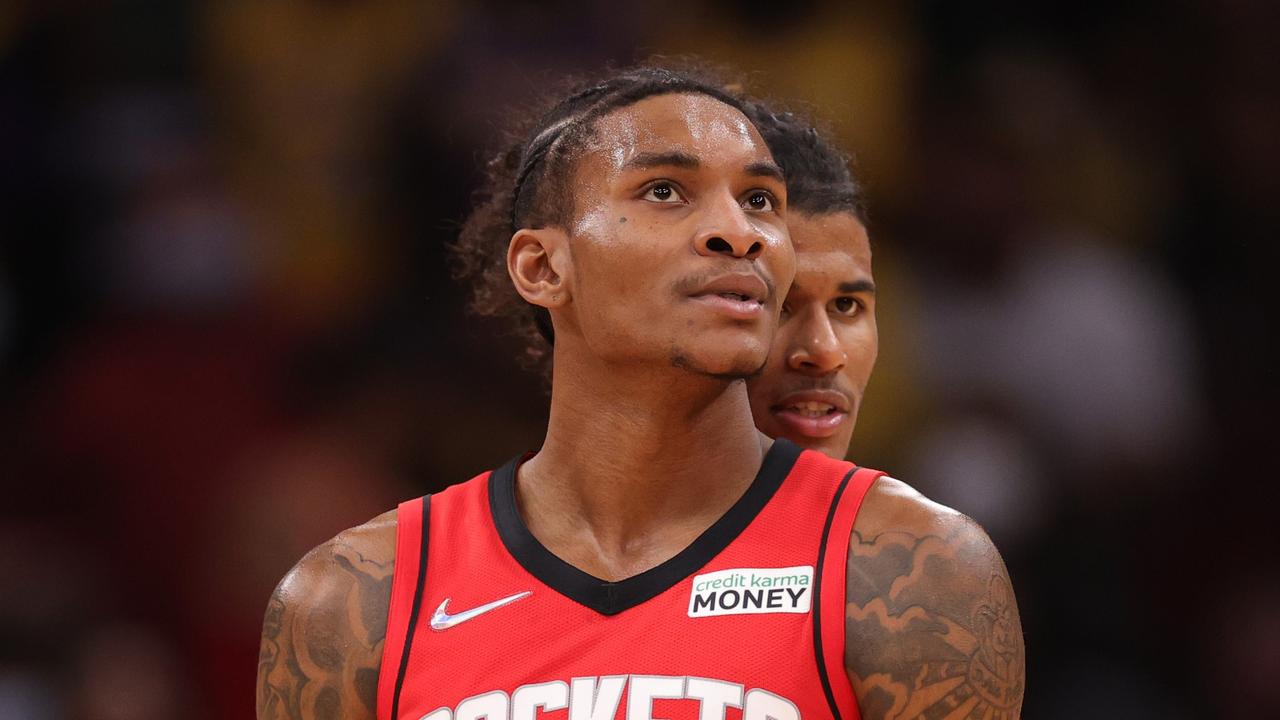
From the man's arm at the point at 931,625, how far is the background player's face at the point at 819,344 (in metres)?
0.78

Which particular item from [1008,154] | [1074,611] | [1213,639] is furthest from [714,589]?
[1008,154]

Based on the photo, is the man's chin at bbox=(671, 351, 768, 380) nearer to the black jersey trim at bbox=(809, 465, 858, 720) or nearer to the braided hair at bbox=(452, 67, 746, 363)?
the black jersey trim at bbox=(809, 465, 858, 720)

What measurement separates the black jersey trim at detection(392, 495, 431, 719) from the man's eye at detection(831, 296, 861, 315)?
110 cm

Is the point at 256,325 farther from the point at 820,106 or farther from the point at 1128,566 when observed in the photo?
the point at 1128,566

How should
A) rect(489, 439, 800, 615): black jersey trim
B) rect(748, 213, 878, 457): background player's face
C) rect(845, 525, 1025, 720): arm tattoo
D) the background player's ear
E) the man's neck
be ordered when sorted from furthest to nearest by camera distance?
rect(748, 213, 878, 457): background player's face → the background player's ear → the man's neck → rect(489, 439, 800, 615): black jersey trim → rect(845, 525, 1025, 720): arm tattoo

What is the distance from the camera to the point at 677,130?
9.87ft

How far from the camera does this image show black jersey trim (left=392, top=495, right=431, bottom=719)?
2.85 metres

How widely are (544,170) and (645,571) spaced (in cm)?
88

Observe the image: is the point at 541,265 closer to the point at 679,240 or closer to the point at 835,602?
the point at 679,240

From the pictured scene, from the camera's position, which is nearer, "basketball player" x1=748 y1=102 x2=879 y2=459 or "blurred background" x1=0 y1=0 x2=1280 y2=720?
"basketball player" x1=748 y1=102 x2=879 y2=459

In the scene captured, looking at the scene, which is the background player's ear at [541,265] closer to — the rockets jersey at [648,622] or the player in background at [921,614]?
the rockets jersey at [648,622]

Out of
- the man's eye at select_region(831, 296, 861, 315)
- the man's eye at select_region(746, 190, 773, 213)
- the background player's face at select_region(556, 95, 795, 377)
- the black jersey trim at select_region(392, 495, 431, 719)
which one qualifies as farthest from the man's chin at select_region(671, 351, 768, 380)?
the man's eye at select_region(831, 296, 861, 315)

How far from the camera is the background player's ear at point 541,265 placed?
306 cm

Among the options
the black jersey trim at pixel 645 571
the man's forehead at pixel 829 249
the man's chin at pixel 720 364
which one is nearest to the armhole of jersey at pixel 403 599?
the black jersey trim at pixel 645 571
